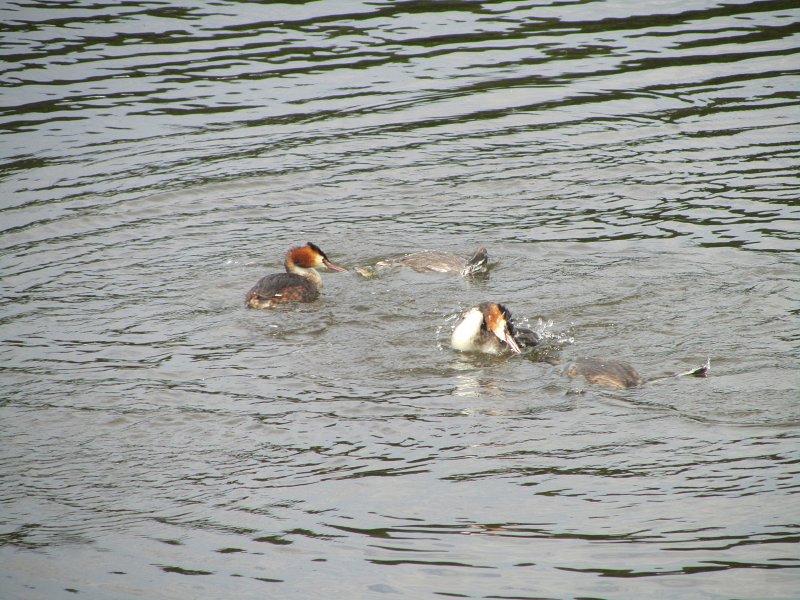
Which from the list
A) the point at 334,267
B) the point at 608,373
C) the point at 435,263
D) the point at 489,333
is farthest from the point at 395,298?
the point at 608,373

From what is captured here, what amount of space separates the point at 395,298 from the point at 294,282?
81 cm

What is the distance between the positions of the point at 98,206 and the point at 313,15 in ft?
20.1

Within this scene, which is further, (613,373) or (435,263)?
(435,263)

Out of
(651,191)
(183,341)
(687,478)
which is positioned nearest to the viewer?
(687,478)

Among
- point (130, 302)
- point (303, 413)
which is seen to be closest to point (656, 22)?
point (130, 302)

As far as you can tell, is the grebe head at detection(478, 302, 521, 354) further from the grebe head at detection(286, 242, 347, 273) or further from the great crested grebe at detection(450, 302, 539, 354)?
the grebe head at detection(286, 242, 347, 273)

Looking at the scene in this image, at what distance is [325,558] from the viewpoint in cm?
491

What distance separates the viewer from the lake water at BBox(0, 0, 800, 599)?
5.02 metres

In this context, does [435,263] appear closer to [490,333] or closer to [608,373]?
[490,333]

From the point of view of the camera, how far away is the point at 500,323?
736 cm

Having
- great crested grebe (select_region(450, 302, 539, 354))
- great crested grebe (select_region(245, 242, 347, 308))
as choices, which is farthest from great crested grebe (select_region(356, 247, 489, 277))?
great crested grebe (select_region(450, 302, 539, 354))

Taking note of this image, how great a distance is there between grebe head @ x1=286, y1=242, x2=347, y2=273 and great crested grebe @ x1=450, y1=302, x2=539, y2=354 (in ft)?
5.21

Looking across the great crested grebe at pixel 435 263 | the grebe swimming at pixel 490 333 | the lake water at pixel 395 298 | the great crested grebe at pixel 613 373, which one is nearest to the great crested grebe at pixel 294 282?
the lake water at pixel 395 298

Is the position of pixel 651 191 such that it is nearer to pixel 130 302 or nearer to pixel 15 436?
pixel 130 302
